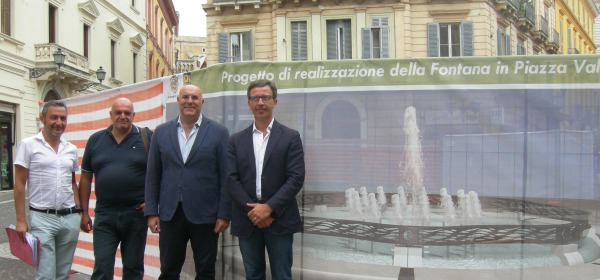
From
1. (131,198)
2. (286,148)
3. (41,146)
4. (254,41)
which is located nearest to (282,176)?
(286,148)

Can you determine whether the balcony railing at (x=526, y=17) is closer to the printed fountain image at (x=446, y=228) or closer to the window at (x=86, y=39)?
the window at (x=86, y=39)

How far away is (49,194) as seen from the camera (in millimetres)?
4965

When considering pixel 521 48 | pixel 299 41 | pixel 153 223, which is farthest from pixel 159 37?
pixel 153 223

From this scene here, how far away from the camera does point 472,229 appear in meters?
4.57

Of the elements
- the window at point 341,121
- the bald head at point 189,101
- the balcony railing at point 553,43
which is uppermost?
the balcony railing at point 553,43

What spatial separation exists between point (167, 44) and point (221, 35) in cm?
2974

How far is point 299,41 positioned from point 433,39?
5.54 m

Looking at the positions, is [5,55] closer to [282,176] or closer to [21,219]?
[21,219]

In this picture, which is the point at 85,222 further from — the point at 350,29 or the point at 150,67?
the point at 150,67

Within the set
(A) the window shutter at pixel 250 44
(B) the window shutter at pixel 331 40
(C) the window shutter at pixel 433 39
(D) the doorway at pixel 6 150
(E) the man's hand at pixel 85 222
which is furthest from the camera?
(A) the window shutter at pixel 250 44

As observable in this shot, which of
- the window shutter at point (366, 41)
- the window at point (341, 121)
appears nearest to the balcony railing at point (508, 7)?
the window shutter at point (366, 41)

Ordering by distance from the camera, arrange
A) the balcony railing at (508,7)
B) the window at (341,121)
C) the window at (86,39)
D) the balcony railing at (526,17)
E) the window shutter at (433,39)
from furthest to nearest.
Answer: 1. the window at (86,39)
2. the balcony railing at (526,17)
3. the balcony railing at (508,7)
4. the window shutter at (433,39)
5. the window at (341,121)

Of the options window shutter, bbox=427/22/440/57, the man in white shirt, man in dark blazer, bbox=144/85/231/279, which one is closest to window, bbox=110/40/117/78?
window shutter, bbox=427/22/440/57

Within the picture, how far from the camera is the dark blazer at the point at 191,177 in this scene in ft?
14.9
